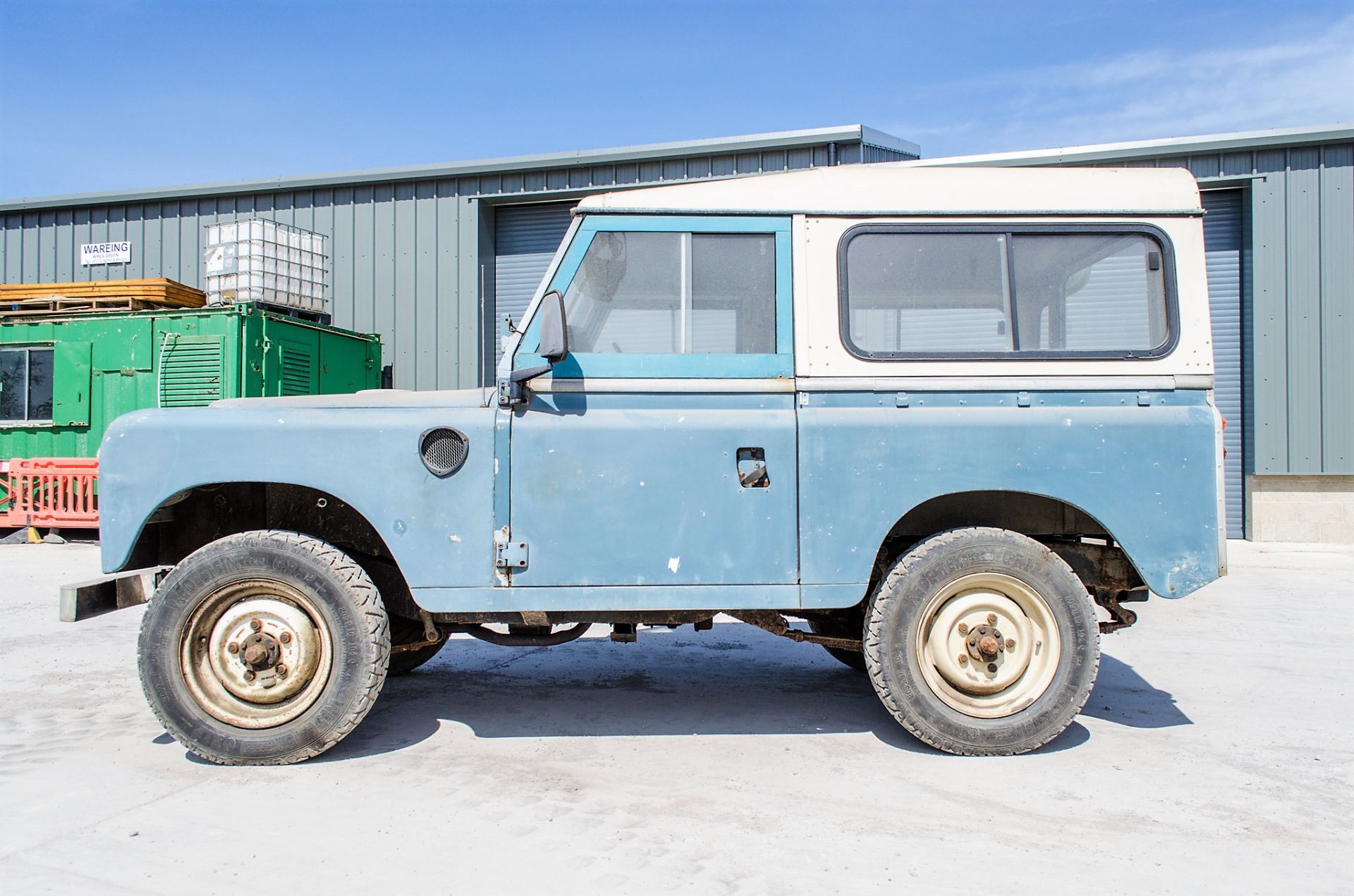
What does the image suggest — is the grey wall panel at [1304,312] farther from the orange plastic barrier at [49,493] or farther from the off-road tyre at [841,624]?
the orange plastic barrier at [49,493]

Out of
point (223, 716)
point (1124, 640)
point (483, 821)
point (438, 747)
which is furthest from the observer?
point (1124, 640)

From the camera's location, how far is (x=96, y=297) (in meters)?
13.3

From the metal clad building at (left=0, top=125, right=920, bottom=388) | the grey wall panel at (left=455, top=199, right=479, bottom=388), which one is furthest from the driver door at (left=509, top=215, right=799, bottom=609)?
the grey wall panel at (left=455, top=199, right=479, bottom=388)

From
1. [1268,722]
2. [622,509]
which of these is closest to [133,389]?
[622,509]

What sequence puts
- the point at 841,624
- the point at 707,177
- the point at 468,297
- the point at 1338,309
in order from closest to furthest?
the point at 841,624, the point at 1338,309, the point at 707,177, the point at 468,297

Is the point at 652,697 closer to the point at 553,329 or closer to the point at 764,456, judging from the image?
the point at 764,456

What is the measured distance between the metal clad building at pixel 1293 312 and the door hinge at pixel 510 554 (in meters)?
10.5

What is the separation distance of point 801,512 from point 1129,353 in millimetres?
1695

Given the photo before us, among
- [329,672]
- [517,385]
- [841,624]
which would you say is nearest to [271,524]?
[329,672]

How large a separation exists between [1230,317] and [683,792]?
13013 millimetres

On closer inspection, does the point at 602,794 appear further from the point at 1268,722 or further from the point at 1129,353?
the point at 1268,722

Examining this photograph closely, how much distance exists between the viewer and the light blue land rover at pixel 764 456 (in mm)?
3979

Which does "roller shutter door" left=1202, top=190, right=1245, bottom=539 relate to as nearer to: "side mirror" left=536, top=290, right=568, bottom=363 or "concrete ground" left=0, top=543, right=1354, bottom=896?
"concrete ground" left=0, top=543, right=1354, bottom=896

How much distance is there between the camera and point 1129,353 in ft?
13.6
